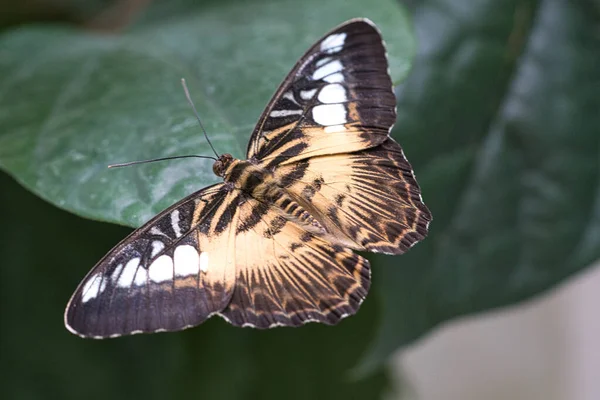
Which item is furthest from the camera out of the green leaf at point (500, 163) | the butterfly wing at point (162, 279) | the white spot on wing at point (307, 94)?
the green leaf at point (500, 163)

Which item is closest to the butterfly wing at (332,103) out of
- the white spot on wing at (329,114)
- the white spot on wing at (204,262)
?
the white spot on wing at (329,114)

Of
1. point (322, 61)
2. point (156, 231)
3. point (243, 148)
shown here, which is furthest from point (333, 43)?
point (156, 231)

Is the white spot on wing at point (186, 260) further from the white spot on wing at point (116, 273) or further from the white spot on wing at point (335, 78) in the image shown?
the white spot on wing at point (335, 78)

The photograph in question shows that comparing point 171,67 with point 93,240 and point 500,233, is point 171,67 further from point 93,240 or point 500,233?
point 500,233

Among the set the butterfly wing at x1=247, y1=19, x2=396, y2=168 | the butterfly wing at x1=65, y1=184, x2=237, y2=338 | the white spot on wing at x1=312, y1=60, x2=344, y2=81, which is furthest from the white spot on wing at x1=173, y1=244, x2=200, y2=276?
the white spot on wing at x1=312, y1=60, x2=344, y2=81

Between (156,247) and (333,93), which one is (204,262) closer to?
(156,247)

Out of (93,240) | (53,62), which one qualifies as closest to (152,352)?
(93,240)

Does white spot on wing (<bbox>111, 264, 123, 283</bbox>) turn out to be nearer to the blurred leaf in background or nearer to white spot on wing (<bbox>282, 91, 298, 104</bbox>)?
the blurred leaf in background
